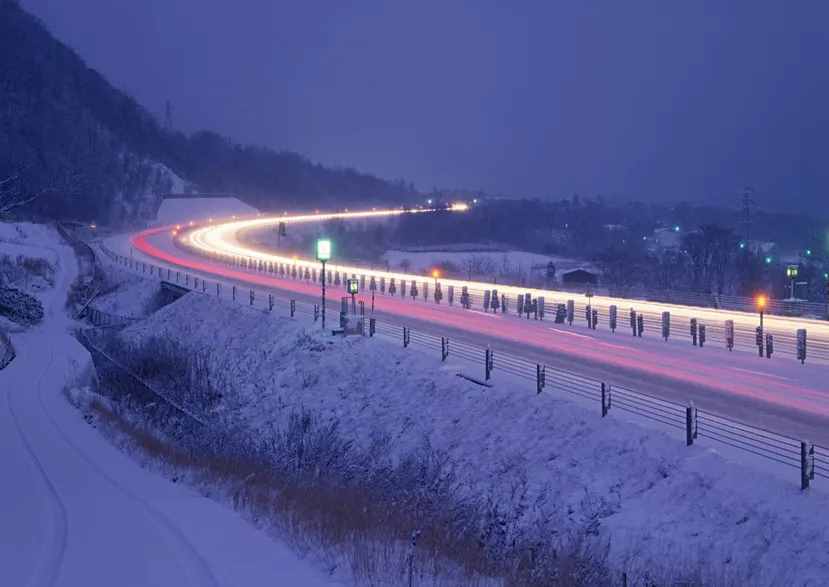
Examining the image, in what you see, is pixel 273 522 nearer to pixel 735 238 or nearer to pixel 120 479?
pixel 120 479

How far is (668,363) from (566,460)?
29.3 feet

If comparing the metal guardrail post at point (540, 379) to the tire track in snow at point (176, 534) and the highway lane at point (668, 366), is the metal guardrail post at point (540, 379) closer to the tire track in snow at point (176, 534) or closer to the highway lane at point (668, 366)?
the highway lane at point (668, 366)

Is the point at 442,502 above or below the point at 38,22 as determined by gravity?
below

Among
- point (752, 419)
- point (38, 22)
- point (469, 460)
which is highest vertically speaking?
point (38, 22)

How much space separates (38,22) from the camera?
6324 inches

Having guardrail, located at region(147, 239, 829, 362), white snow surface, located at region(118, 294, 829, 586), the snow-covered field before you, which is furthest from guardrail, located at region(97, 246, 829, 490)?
the snow-covered field

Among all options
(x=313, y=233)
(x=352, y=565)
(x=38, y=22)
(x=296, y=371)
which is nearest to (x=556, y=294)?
(x=296, y=371)

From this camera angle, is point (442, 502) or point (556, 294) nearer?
point (442, 502)

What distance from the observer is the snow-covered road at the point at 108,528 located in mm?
9398

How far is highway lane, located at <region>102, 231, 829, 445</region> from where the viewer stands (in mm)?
19375

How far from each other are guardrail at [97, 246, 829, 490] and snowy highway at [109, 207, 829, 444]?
100cm

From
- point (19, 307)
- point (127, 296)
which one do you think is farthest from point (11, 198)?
point (127, 296)

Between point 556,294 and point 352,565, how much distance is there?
41.5 metres

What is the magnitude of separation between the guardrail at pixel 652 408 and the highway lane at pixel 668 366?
988 millimetres
